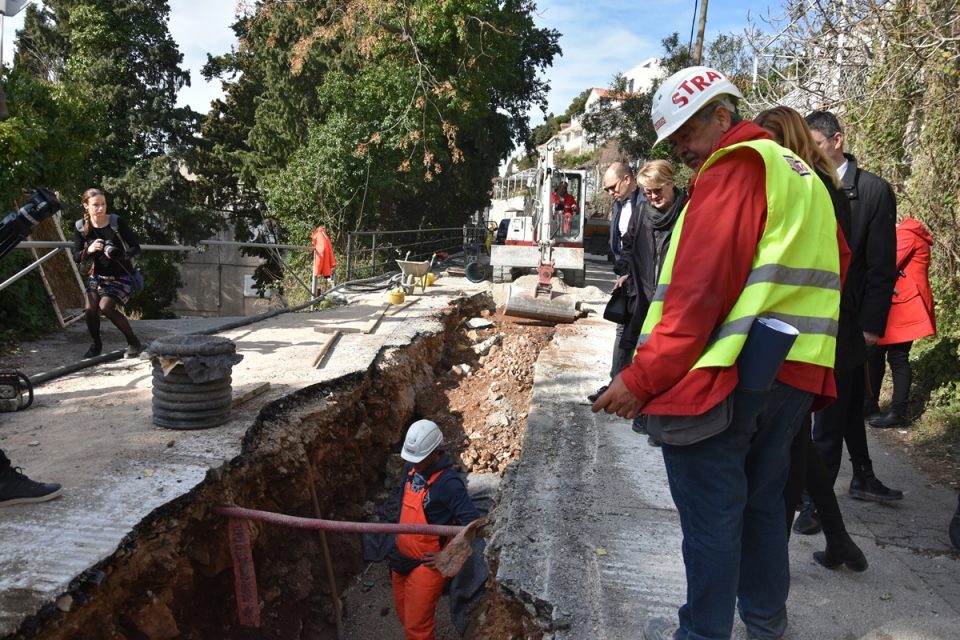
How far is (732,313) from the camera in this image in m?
1.82

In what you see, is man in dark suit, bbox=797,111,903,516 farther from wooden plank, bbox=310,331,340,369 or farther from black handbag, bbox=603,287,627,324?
wooden plank, bbox=310,331,340,369

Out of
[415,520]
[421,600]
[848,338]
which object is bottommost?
[421,600]

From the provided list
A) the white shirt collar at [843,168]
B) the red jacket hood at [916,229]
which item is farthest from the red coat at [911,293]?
the white shirt collar at [843,168]

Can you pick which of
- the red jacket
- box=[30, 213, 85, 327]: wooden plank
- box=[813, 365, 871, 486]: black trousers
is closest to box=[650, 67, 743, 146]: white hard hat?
the red jacket

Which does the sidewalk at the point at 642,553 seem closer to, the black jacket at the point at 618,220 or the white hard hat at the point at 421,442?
the white hard hat at the point at 421,442

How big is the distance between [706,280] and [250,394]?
3.74 m

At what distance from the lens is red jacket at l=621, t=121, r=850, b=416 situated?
1771mm

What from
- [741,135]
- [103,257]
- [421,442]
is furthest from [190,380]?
[741,135]

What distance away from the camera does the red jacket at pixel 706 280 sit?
1.77m

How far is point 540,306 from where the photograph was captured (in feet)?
29.7

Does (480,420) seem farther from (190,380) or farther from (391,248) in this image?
(391,248)

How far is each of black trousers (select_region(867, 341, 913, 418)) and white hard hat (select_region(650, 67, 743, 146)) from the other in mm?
3332

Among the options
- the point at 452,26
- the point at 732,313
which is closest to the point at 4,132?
the point at 732,313

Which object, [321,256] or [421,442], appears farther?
[321,256]
